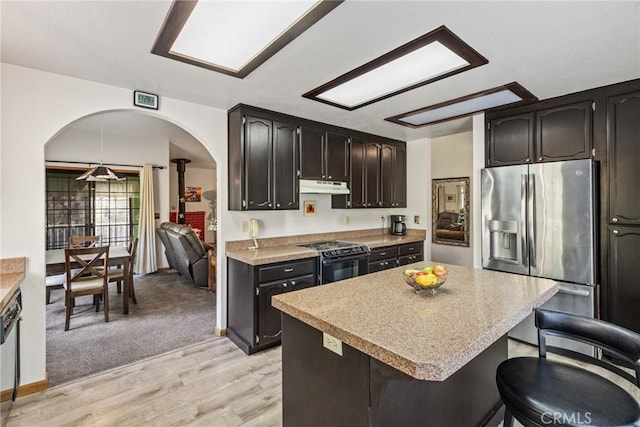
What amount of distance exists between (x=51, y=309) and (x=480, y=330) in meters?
5.22

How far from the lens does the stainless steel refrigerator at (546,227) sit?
2.79 metres

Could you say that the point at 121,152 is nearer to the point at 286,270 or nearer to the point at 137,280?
the point at 137,280

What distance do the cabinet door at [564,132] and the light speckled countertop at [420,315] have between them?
1655 millimetres

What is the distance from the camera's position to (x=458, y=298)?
1698 mm

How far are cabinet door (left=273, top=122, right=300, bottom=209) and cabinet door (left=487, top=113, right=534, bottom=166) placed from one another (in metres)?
2.22

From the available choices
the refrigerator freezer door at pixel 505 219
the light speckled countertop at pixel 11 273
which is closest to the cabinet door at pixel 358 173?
the refrigerator freezer door at pixel 505 219

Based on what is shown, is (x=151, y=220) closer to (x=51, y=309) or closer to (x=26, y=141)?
(x=51, y=309)

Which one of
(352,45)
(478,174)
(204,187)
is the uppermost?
(352,45)

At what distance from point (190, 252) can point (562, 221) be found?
4815mm

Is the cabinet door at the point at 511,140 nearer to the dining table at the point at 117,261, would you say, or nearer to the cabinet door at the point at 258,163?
the cabinet door at the point at 258,163

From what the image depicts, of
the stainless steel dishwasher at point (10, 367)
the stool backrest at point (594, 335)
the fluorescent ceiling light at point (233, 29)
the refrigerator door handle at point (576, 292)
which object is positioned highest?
the fluorescent ceiling light at point (233, 29)

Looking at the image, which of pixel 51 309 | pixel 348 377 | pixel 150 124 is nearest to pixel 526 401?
pixel 348 377

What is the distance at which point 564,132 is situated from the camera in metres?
2.99

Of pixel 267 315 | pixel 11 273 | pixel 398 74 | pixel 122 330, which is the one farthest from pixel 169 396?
pixel 398 74
